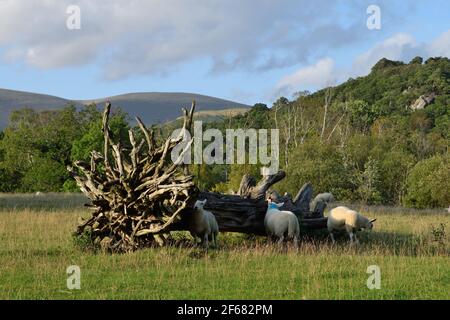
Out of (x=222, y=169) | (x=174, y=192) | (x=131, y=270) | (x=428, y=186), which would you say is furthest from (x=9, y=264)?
(x=222, y=169)

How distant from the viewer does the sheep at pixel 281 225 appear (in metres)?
16.5

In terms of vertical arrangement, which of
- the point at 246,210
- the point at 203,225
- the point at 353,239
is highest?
the point at 246,210

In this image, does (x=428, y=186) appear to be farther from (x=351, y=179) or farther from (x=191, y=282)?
(x=191, y=282)

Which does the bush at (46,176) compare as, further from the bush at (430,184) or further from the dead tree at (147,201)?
the dead tree at (147,201)

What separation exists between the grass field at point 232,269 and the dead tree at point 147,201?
0.65m

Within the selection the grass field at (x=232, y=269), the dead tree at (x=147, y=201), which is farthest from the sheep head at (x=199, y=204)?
the grass field at (x=232, y=269)

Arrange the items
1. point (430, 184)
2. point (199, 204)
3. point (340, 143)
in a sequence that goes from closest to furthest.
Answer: point (199, 204), point (430, 184), point (340, 143)

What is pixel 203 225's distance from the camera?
15.7m

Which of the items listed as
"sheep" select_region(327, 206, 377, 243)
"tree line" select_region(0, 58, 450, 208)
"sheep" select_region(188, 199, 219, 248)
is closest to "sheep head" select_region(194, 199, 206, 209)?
"sheep" select_region(188, 199, 219, 248)

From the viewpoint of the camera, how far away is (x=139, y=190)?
15.9 metres

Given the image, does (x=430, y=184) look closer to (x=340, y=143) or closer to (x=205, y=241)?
(x=340, y=143)

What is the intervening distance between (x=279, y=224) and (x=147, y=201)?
328 cm

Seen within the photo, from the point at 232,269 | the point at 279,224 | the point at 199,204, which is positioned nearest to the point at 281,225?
the point at 279,224

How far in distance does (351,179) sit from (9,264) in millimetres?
34899
